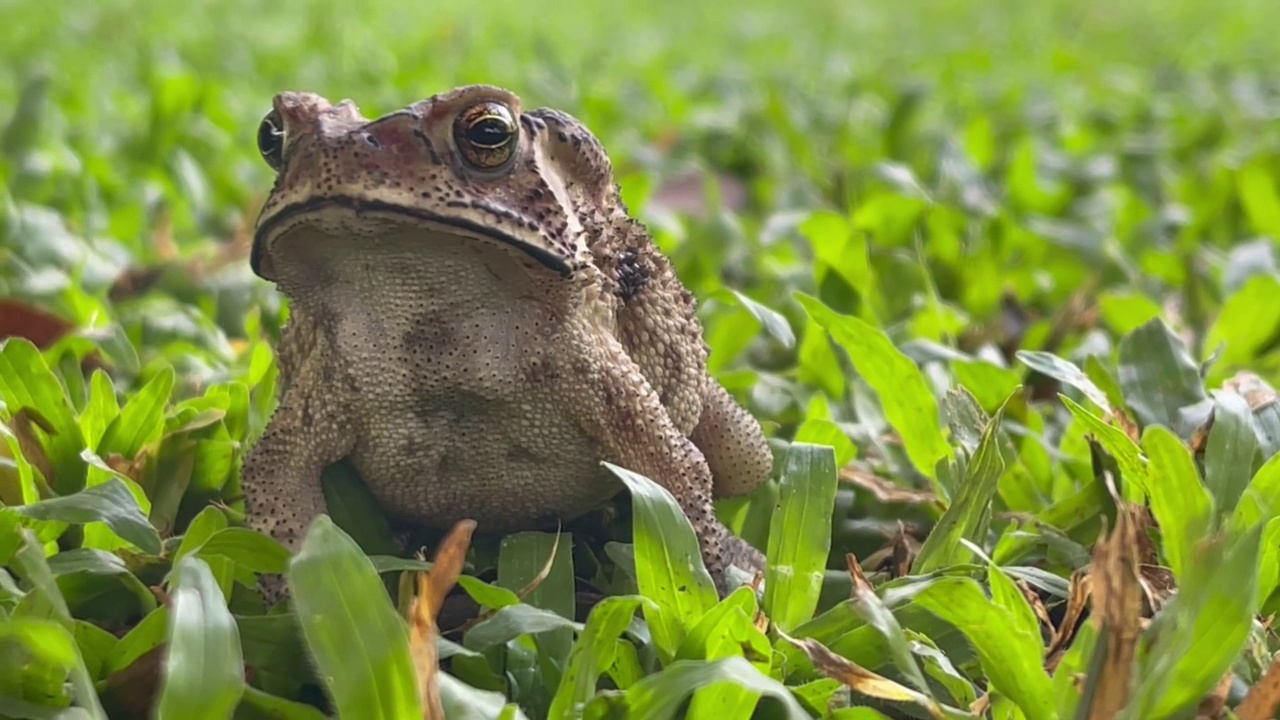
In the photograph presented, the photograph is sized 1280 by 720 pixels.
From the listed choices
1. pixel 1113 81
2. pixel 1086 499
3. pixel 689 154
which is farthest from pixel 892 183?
pixel 1113 81

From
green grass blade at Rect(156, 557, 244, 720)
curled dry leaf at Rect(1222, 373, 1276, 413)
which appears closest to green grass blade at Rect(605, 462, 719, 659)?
green grass blade at Rect(156, 557, 244, 720)

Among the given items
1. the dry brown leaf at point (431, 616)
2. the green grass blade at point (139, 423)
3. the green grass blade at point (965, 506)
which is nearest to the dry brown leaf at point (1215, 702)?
the green grass blade at point (965, 506)

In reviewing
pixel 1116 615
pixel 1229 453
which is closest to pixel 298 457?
pixel 1116 615

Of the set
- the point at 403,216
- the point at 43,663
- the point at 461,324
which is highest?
the point at 403,216

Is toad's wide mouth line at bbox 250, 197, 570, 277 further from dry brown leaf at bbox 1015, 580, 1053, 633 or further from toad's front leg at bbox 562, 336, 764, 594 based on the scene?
dry brown leaf at bbox 1015, 580, 1053, 633

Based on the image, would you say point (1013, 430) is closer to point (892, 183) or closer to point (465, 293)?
point (465, 293)

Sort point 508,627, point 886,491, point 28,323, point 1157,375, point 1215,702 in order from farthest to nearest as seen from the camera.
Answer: point 28,323 < point 1157,375 < point 886,491 < point 508,627 < point 1215,702

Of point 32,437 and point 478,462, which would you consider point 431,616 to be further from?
point 32,437
